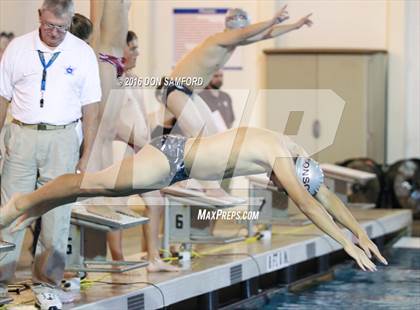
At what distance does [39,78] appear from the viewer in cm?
473

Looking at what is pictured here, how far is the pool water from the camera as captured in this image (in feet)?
22.2

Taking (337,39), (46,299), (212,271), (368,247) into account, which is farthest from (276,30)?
(337,39)

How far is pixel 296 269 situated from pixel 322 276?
0.21 m

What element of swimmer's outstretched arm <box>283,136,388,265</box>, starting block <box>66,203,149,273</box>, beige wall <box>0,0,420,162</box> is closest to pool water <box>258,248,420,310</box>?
starting block <box>66,203,149,273</box>

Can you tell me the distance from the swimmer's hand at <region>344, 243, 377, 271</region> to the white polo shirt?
1552 mm

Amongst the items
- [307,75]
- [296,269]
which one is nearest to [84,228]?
[296,269]

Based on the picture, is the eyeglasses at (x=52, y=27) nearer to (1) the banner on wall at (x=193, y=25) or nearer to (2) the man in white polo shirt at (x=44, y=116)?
(2) the man in white polo shirt at (x=44, y=116)

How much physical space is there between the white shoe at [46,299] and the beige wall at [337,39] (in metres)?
6.79

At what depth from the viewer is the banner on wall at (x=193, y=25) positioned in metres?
11.5

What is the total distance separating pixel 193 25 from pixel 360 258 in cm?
789

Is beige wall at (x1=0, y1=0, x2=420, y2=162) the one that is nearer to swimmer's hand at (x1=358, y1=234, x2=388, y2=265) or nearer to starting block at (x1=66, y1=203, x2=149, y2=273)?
starting block at (x1=66, y1=203, x2=149, y2=273)

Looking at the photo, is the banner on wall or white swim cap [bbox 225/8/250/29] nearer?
white swim cap [bbox 225/8/250/29]

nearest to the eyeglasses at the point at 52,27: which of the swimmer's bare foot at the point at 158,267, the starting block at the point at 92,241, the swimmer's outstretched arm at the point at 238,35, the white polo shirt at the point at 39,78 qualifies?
the white polo shirt at the point at 39,78

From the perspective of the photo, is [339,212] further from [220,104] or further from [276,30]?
[220,104]
